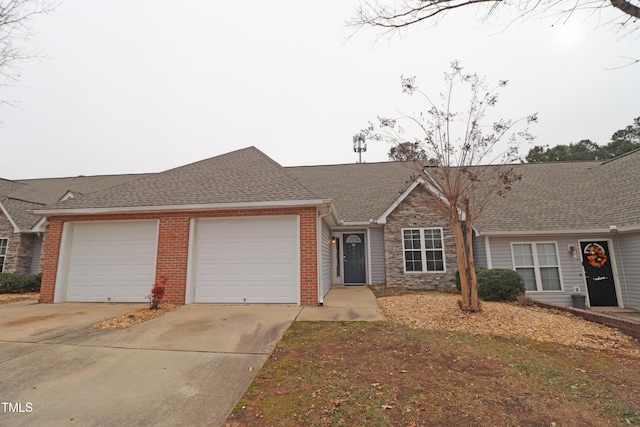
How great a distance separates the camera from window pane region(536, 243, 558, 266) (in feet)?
35.5

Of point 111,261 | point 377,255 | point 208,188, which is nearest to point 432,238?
point 377,255

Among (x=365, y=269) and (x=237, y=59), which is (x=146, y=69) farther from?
(x=365, y=269)

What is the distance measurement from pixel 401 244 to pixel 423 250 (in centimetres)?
97

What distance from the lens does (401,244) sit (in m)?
12.4

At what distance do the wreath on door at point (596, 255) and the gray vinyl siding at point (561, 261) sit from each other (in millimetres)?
308

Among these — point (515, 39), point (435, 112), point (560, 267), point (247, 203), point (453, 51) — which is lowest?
point (560, 267)

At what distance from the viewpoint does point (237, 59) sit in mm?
12000

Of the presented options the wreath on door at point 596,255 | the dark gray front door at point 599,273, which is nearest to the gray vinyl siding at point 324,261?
the dark gray front door at point 599,273

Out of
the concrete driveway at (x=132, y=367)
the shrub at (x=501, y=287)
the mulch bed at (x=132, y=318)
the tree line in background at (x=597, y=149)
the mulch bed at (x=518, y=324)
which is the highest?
the tree line in background at (x=597, y=149)

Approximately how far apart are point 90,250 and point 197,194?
3877 millimetres

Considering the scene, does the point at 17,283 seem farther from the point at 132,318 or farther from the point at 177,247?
the point at 132,318

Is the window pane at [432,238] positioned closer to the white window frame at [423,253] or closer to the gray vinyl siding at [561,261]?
the white window frame at [423,253]

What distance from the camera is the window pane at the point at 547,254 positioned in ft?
35.5

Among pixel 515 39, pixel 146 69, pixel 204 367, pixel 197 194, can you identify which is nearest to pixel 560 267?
pixel 515 39
